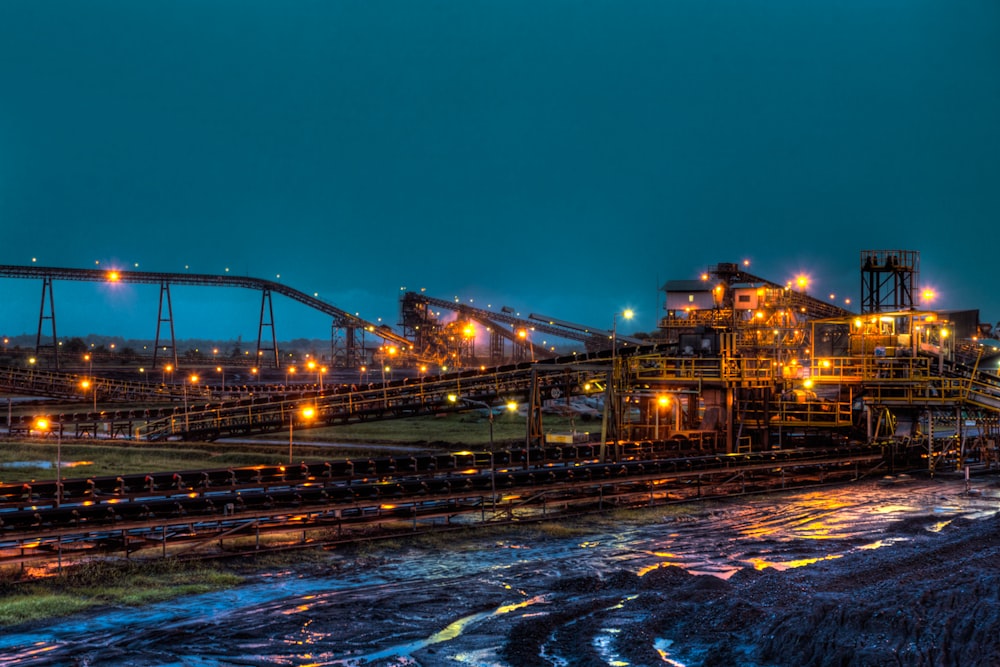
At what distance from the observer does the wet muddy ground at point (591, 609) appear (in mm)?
12234

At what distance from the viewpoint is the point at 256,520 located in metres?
19.5

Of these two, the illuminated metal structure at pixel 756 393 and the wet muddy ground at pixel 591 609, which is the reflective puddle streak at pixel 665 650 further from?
Result: the illuminated metal structure at pixel 756 393

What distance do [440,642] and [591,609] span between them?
2.82 meters

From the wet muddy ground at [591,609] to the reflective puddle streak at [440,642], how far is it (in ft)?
0.14

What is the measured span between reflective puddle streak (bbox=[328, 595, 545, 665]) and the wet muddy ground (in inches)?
1.7

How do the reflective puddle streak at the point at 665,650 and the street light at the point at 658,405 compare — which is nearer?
the reflective puddle streak at the point at 665,650

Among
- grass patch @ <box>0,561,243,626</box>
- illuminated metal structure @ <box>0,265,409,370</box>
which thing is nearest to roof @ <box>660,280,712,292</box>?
A: illuminated metal structure @ <box>0,265,409,370</box>

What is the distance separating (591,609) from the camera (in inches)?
580

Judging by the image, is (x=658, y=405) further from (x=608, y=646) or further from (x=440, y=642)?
(x=440, y=642)

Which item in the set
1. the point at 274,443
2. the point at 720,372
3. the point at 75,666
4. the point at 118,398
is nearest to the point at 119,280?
the point at 118,398

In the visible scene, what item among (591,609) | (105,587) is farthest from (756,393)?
(105,587)

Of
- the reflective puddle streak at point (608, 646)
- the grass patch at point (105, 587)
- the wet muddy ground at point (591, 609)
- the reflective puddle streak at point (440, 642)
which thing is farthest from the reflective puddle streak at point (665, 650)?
the grass patch at point (105, 587)

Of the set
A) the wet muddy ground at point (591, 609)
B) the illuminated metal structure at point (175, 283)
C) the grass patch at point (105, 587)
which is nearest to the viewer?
the wet muddy ground at point (591, 609)

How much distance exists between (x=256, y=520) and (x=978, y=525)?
17213 mm
